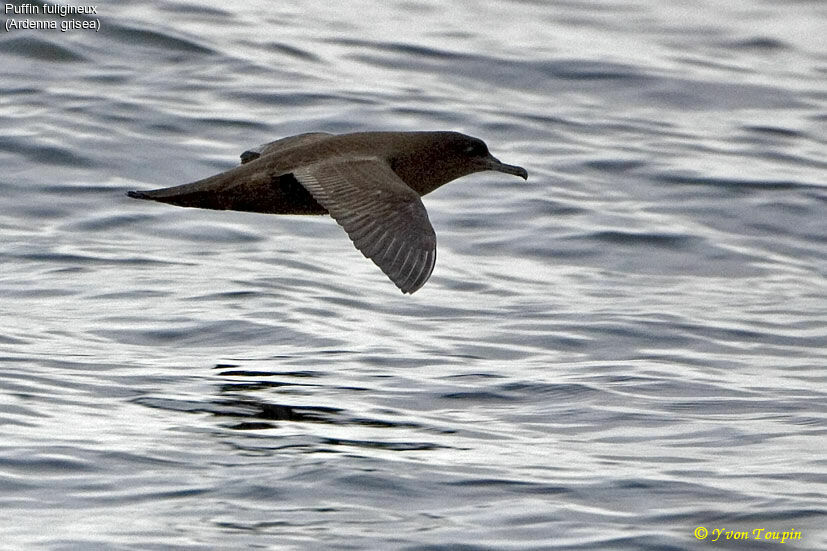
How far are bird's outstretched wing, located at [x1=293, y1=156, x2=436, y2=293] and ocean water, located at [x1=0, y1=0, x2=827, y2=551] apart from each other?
28.6 inches

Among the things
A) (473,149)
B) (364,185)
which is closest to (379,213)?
(364,185)

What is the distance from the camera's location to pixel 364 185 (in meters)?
7.45

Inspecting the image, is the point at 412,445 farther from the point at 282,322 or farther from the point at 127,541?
the point at 282,322

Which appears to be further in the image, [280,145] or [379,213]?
[280,145]

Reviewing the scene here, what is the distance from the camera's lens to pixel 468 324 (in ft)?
29.6

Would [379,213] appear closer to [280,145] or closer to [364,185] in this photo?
[364,185]

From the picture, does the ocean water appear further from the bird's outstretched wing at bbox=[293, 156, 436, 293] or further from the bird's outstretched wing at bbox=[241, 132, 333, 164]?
the bird's outstretched wing at bbox=[241, 132, 333, 164]

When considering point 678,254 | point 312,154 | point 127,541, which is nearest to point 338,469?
point 127,541

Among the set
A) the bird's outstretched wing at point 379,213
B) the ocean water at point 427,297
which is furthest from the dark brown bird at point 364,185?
the ocean water at point 427,297

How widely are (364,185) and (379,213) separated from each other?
0.31m

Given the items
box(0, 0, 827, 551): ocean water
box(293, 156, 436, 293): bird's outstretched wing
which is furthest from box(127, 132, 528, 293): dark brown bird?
box(0, 0, 827, 551): ocean water

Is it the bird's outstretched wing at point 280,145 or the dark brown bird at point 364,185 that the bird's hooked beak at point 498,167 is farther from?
the bird's outstretched wing at point 280,145

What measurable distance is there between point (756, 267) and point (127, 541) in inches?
246

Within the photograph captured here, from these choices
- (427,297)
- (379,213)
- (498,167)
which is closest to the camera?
(379,213)
